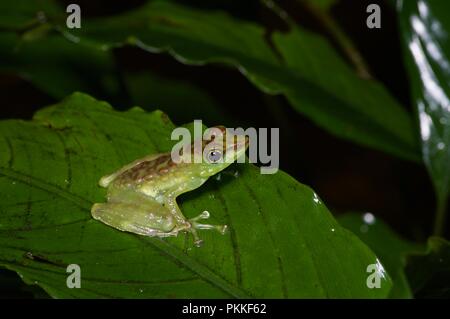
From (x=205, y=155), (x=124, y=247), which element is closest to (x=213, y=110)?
(x=205, y=155)

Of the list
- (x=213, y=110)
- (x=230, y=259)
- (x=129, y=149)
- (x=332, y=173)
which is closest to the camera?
(x=230, y=259)

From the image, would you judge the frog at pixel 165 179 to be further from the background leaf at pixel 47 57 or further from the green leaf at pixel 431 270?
the background leaf at pixel 47 57

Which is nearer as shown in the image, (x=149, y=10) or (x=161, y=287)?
(x=161, y=287)

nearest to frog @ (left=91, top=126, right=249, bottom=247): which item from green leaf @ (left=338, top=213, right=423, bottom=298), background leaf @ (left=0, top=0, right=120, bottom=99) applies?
background leaf @ (left=0, top=0, right=120, bottom=99)

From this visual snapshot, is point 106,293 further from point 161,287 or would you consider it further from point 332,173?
point 332,173

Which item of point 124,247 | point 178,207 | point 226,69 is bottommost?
point 124,247

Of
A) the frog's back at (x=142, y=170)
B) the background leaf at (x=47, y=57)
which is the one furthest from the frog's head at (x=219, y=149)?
the background leaf at (x=47, y=57)
